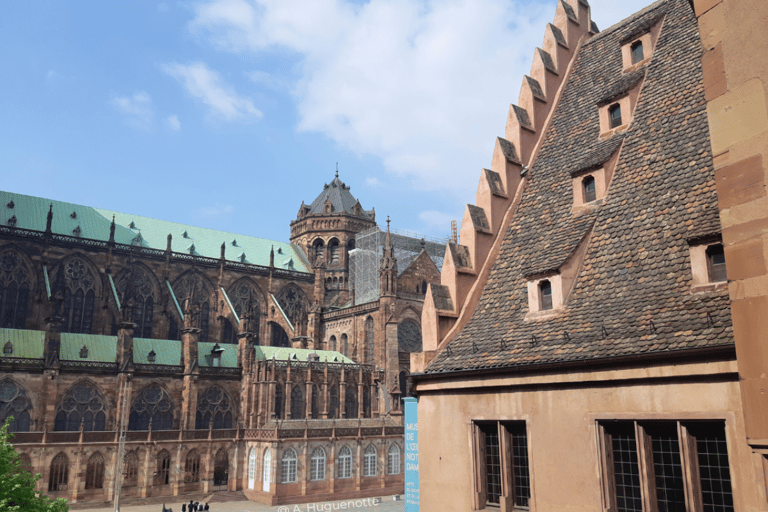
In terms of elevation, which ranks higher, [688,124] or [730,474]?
[688,124]

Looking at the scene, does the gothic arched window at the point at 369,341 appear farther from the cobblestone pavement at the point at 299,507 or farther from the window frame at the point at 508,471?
the window frame at the point at 508,471

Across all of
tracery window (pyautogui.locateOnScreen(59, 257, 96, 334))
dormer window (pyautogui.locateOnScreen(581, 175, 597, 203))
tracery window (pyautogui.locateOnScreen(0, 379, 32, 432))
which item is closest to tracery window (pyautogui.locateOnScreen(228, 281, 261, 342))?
tracery window (pyautogui.locateOnScreen(59, 257, 96, 334))

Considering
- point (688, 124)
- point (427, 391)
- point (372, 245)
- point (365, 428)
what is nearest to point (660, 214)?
point (688, 124)

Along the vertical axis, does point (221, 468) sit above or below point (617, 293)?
below

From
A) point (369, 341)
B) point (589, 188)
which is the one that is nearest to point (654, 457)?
point (589, 188)

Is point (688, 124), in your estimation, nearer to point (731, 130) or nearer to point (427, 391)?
point (731, 130)

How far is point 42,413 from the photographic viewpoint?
152 ft

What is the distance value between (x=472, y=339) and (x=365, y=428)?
4428 cm

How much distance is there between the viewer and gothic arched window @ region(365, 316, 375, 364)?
64062 millimetres

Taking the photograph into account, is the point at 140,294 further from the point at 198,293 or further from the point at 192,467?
the point at 192,467

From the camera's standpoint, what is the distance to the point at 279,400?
5444cm

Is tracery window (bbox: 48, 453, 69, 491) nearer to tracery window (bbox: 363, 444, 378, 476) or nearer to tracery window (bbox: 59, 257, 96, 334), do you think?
tracery window (bbox: 59, 257, 96, 334)

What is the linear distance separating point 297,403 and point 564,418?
1894 inches

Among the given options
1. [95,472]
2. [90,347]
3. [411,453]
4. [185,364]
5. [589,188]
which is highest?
[90,347]
